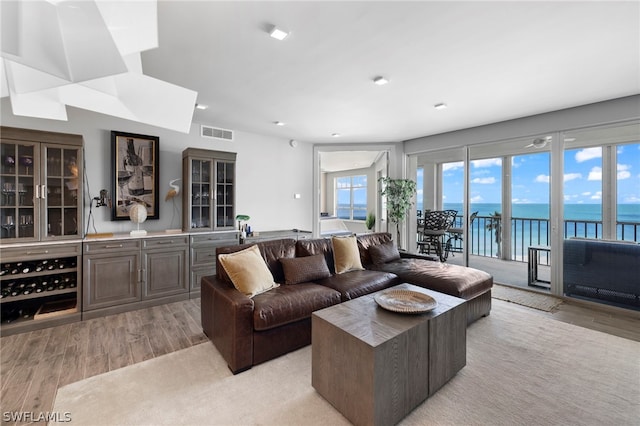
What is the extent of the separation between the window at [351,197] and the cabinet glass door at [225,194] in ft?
19.6

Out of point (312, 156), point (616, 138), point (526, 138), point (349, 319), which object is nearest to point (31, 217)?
point (349, 319)

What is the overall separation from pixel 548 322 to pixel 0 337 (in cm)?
577

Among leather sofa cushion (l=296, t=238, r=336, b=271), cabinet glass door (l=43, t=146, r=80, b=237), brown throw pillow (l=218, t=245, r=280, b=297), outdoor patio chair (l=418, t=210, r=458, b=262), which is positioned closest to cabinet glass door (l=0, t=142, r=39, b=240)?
cabinet glass door (l=43, t=146, r=80, b=237)

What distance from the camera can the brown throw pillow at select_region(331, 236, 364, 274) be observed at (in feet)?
11.1

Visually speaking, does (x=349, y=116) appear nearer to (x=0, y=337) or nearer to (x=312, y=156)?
(x=312, y=156)

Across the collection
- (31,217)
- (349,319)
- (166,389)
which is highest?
(31,217)

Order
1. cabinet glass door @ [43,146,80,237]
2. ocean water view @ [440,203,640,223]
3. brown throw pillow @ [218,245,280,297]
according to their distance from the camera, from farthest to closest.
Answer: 1. ocean water view @ [440,203,640,223]
2. cabinet glass door @ [43,146,80,237]
3. brown throw pillow @ [218,245,280,297]

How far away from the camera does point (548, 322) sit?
297cm

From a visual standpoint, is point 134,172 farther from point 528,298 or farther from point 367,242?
point 528,298

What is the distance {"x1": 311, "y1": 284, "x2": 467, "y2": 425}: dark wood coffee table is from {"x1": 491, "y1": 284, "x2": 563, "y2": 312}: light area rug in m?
2.22

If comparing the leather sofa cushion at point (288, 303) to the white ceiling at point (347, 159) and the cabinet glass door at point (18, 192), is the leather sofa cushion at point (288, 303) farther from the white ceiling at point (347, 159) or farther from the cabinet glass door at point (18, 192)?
the white ceiling at point (347, 159)

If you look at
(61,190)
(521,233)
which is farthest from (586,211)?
(61,190)

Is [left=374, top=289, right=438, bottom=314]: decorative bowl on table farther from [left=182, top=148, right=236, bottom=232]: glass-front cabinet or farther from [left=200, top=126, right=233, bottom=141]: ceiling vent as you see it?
[left=200, top=126, right=233, bottom=141]: ceiling vent

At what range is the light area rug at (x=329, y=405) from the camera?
1.63 meters
